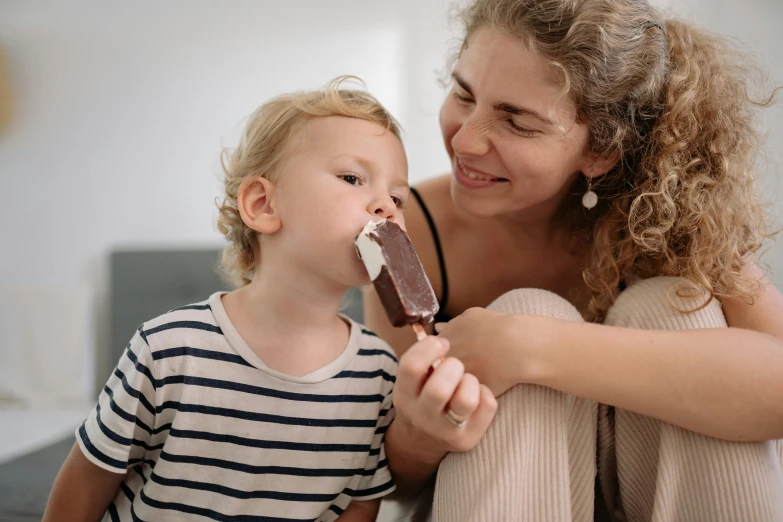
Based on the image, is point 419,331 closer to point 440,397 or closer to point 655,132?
point 440,397

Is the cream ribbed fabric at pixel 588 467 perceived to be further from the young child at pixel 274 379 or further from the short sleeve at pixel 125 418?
the short sleeve at pixel 125 418

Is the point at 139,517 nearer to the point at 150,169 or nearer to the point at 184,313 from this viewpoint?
the point at 184,313

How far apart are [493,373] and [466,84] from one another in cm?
63

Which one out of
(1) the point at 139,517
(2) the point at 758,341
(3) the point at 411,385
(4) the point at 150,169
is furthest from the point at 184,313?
(4) the point at 150,169

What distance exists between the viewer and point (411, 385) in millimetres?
984

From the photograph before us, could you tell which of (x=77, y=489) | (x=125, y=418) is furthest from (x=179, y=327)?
(x=77, y=489)

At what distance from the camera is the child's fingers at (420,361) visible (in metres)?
0.95

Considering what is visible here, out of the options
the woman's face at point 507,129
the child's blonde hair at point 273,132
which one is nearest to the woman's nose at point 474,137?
the woman's face at point 507,129

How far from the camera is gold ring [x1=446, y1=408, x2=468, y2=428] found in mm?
972

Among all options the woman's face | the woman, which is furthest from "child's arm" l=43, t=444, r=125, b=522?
the woman's face

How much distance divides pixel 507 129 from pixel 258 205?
0.52m

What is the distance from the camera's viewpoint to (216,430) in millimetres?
1161

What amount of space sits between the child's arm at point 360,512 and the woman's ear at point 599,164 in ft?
2.71

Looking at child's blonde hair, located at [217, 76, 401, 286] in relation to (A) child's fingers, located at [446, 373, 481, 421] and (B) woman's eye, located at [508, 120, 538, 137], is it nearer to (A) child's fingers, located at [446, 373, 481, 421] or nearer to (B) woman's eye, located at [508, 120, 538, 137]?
(B) woman's eye, located at [508, 120, 538, 137]
